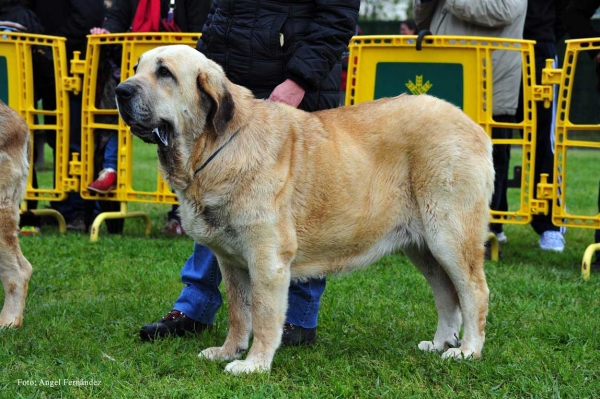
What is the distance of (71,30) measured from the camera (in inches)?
345

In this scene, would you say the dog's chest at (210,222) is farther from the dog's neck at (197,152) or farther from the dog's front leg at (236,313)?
the dog's front leg at (236,313)

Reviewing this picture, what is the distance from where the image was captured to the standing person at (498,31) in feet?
23.4

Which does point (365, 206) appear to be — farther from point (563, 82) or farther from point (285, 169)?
point (563, 82)

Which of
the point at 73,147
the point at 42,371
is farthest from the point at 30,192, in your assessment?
the point at 42,371

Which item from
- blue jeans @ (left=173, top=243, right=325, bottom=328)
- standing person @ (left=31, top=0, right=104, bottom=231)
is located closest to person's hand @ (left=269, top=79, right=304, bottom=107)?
blue jeans @ (left=173, top=243, right=325, bottom=328)

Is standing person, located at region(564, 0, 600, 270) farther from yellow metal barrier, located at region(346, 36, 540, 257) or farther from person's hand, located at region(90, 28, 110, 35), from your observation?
person's hand, located at region(90, 28, 110, 35)

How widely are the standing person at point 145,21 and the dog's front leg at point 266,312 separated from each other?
14.2ft

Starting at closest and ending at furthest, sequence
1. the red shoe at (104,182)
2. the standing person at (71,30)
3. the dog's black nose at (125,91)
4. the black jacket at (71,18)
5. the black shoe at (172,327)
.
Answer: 1. the dog's black nose at (125,91)
2. the black shoe at (172,327)
3. the red shoe at (104,182)
4. the standing person at (71,30)
5. the black jacket at (71,18)

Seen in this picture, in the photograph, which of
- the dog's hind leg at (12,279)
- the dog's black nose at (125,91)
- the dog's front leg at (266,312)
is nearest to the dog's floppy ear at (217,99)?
the dog's black nose at (125,91)

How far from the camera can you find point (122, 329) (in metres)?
4.82

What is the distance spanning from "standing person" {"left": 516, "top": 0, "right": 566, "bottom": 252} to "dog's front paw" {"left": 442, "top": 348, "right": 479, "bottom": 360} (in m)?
3.86

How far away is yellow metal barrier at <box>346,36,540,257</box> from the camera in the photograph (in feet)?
22.9

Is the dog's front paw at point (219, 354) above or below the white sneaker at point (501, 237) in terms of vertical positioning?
above

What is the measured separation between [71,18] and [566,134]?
205 inches
